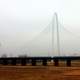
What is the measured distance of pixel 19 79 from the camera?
15.2 meters

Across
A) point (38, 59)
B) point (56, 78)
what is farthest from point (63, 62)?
point (56, 78)

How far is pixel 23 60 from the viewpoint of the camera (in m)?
25.3

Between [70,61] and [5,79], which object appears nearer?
[5,79]

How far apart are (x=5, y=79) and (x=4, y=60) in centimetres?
1176

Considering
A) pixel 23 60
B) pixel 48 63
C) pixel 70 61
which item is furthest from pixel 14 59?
pixel 70 61

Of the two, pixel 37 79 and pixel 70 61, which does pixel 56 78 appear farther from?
pixel 70 61

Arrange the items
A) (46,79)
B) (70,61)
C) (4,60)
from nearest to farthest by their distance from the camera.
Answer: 1. (46,79)
2. (70,61)
3. (4,60)

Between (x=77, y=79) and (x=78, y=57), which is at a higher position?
(x=78, y=57)

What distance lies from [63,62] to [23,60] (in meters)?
3.50

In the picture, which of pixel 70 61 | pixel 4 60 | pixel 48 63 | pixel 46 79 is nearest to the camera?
pixel 46 79

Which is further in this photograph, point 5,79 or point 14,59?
point 14,59

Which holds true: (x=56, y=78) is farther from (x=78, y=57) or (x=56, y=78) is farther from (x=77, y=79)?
(x=78, y=57)

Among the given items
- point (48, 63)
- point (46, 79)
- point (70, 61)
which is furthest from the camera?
point (48, 63)

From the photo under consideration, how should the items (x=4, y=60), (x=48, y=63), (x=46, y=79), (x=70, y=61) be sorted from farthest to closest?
(x=4, y=60) < (x=48, y=63) < (x=70, y=61) < (x=46, y=79)
